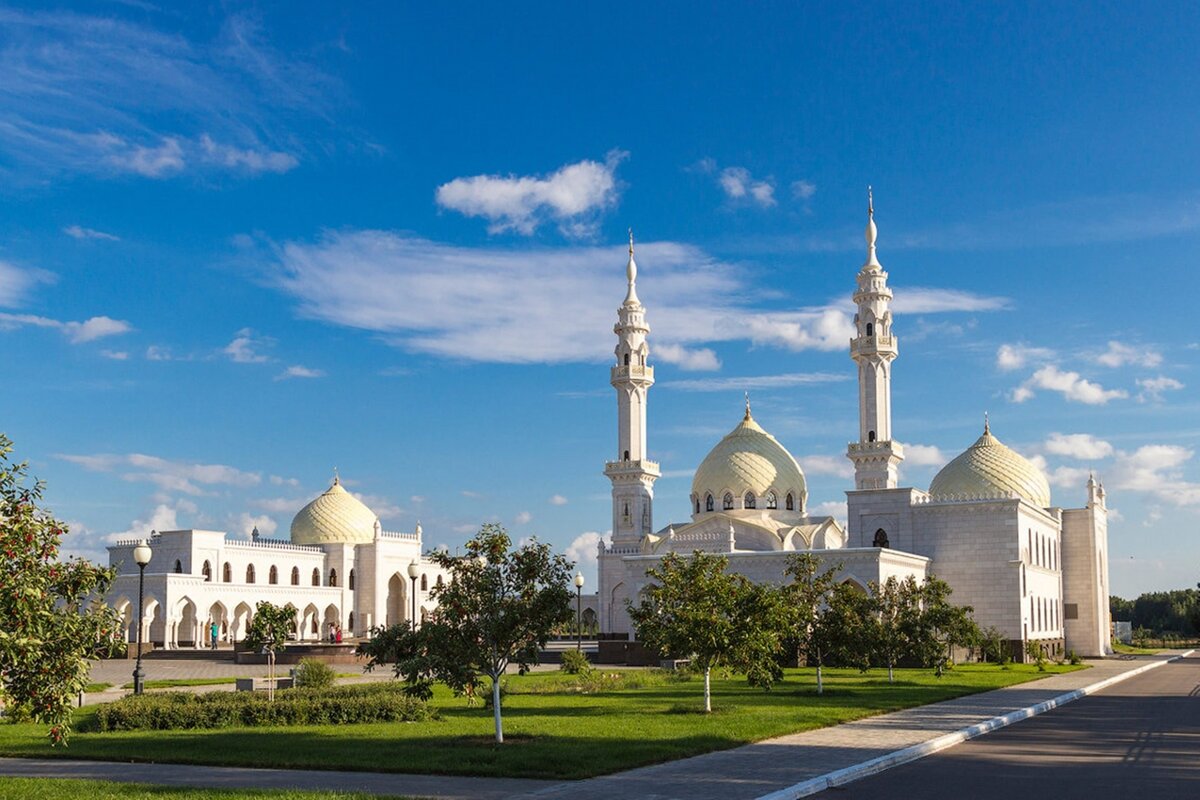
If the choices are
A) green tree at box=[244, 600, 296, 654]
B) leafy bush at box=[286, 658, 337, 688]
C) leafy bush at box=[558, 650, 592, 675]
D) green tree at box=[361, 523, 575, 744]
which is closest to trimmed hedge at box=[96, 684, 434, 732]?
green tree at box=[361, 523, 575, 744]

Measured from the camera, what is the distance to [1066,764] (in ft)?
55.6

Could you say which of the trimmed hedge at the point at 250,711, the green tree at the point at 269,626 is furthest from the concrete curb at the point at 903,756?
the green tree at the point at 269,626

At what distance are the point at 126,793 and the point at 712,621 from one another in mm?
13082

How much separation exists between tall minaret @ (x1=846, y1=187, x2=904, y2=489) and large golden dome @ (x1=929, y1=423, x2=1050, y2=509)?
344 centimetres

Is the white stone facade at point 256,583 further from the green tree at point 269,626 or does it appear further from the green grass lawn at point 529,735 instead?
the green grass lawn at point 529,735

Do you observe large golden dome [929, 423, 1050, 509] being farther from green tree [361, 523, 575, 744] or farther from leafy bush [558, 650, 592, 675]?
green tree [361, 523, 575, 744]

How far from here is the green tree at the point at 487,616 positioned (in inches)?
782

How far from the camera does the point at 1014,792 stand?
14383 mm

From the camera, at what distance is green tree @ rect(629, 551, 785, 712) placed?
24.7m

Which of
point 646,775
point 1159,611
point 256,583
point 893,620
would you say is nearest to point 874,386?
point 893,620

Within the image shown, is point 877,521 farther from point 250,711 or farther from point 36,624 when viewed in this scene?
point 36,624

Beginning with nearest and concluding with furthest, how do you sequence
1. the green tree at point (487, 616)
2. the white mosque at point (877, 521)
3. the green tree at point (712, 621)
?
the green tree at point (487, 616), the green tree at point (712, 621), the white mosque at point (877, 521)

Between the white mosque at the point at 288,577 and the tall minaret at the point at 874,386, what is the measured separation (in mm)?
24143

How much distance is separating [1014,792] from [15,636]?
36.3 feet
